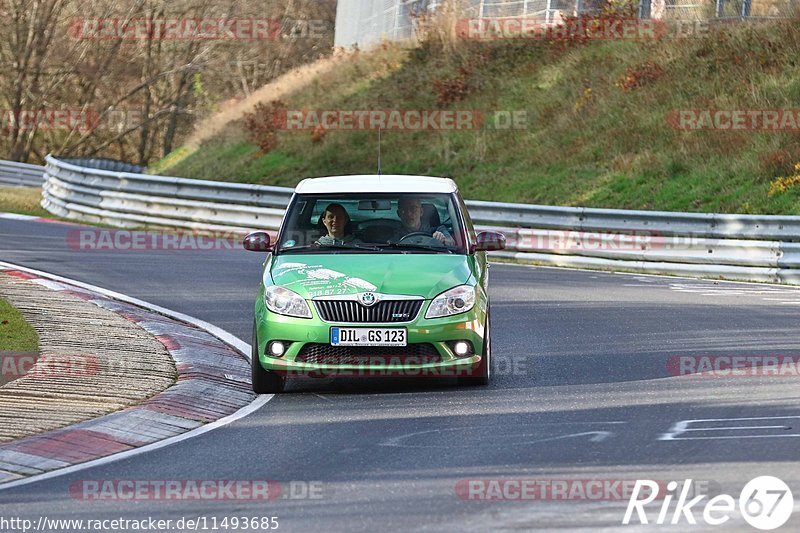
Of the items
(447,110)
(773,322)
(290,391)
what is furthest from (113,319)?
(447,110)

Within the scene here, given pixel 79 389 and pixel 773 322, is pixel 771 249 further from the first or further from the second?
pixel 79 389

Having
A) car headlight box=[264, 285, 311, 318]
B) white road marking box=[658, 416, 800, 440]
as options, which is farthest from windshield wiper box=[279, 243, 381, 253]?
white road marking box=[658, 416, 800, 440]

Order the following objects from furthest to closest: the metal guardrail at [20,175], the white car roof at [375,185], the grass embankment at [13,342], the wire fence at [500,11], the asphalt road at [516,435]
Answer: the metal guardrail at [20,175] < the wire fence at [500,11] < the white car roof at [375,185] < the grass embankment at [13,342] < the asphalt road at [516,435]

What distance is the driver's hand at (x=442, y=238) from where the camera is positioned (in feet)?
37.5

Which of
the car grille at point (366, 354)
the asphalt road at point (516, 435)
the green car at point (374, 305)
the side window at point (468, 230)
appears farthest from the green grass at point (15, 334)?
the side window at point (468, 230)

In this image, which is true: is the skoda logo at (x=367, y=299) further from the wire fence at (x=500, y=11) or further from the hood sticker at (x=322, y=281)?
the wire fence at (x=500, y=11)

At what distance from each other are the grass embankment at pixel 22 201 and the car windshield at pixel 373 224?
68.0ft

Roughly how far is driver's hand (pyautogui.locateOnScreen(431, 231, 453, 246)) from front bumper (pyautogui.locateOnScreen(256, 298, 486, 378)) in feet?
2.94

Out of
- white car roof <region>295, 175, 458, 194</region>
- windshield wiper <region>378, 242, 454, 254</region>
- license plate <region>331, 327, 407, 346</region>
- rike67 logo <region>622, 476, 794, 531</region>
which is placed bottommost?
rike67 logo <region>622, 476, 794, 531</region>

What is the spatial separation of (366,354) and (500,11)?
2956 cm

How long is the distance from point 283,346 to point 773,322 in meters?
6.53

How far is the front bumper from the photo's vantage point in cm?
1044

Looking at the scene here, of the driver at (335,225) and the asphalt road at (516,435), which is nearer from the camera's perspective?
the asphalt road at (516,435)

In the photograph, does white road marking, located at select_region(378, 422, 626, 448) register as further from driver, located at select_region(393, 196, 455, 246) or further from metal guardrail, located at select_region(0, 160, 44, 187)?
metal guardrail, located at select_region(0, 160, 44, 187)
